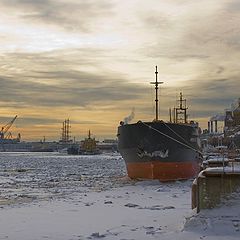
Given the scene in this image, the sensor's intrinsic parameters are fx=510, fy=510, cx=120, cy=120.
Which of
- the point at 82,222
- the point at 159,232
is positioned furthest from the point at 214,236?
the point at 82,222

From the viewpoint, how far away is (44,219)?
1091cm

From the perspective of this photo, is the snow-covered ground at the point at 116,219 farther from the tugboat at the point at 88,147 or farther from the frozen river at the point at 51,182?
the tugboat at the point at 88,147

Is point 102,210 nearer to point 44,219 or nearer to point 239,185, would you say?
point 44,219

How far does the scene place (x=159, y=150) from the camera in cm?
2534

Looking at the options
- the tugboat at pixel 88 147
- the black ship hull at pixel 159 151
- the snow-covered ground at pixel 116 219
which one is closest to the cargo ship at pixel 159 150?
the black ship hull at pixel 159 151

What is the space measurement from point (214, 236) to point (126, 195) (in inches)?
335

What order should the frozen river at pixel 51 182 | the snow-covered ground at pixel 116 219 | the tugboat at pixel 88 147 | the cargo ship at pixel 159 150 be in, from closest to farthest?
1. the snow-covered ground at pixel 116 219
2. the frozen river at pixel 51 182
3. the cargo ship at pixel 159 150
4. the tugboat at pixel 88 147

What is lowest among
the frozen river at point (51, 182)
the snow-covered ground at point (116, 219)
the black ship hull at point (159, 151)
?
the frozen river at point (51, 182)

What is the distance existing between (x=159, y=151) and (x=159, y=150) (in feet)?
0.19

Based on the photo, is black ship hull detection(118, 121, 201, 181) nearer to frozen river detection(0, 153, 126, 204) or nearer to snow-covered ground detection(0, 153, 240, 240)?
frozen river detection(0, 153, 126, 204)

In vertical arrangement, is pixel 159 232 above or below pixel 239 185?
below

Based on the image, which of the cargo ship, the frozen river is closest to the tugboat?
the frozen river

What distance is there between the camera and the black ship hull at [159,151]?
2509 centimetres

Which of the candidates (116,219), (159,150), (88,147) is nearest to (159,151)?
(159,150)
